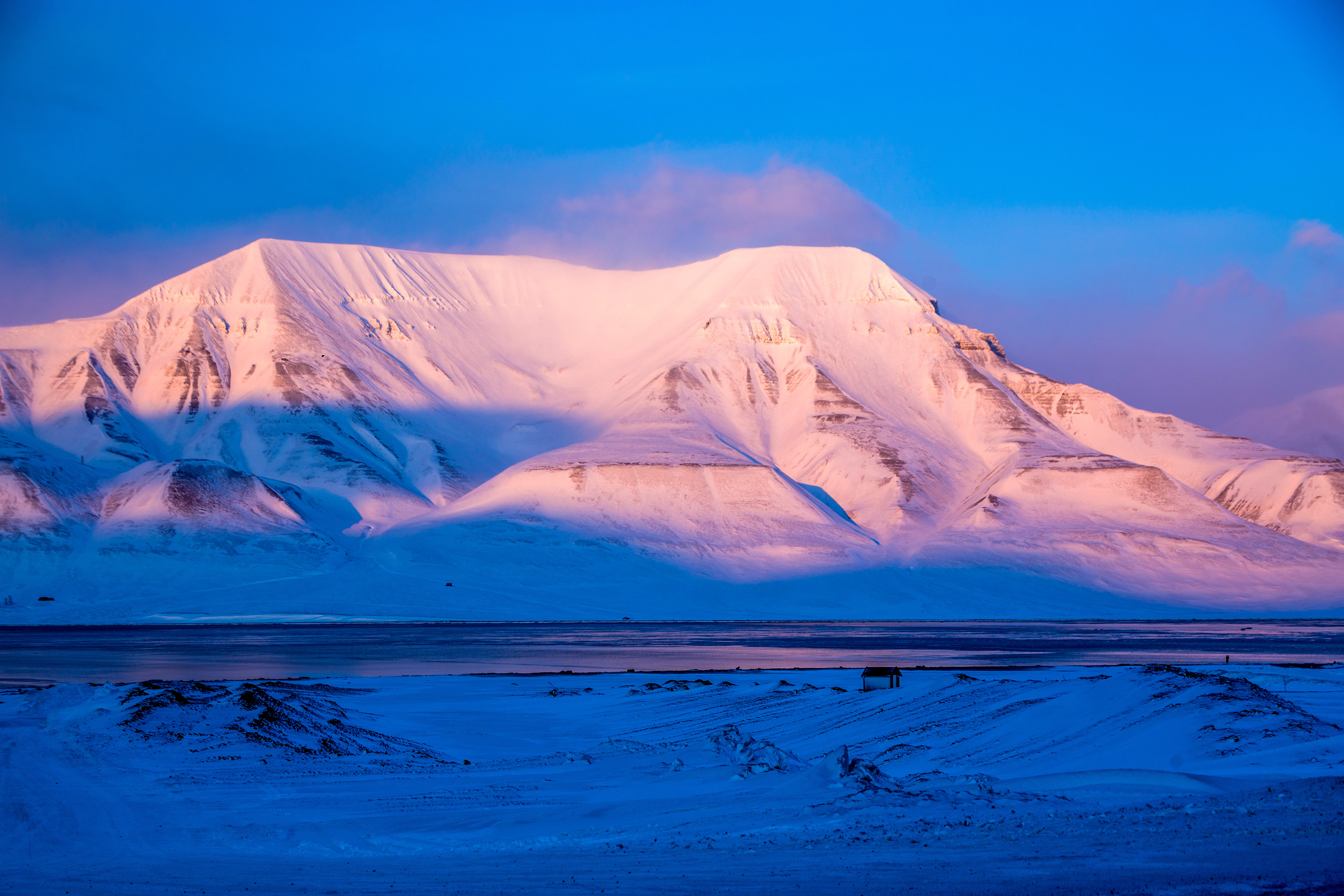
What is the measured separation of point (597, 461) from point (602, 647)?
62671 mm

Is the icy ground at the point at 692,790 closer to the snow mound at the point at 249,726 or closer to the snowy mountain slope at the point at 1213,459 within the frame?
the snow mound at the point at 249,726

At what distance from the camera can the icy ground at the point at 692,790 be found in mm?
11062

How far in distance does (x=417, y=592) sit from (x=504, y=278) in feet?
280

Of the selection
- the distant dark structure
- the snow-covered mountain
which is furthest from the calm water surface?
the snow-covered mountain

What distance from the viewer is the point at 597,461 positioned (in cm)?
10975

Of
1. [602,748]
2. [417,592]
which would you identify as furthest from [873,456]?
[602,748]

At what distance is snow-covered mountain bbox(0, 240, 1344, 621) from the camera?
3489 inches

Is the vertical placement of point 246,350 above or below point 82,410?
above

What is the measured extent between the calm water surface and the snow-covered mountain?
15300 mm

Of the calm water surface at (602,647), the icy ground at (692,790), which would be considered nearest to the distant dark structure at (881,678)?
the icy ground at (692,790)

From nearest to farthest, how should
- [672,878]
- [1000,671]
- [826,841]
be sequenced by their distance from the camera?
[672,878]
[826,841]
[1000,671]

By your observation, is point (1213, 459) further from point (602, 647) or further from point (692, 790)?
point (692, 790)

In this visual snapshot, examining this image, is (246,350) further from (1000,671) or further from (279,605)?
(1000,671)

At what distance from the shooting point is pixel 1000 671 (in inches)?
1336
